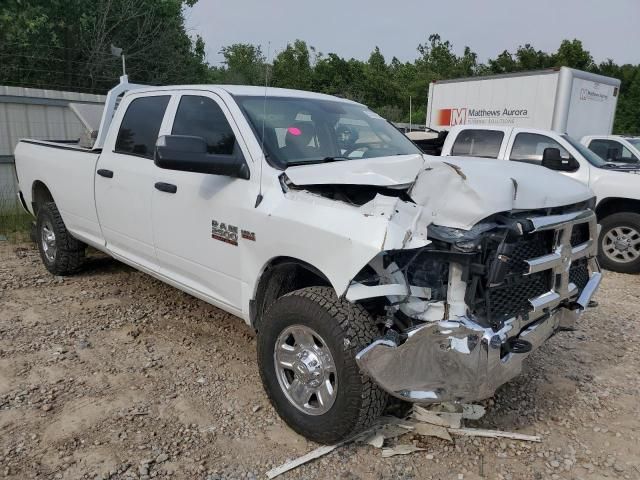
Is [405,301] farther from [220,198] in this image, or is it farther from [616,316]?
[616,316]

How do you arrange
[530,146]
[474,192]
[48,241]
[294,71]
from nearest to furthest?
[474,192] → [48,241] → [530,146] → [294,71]

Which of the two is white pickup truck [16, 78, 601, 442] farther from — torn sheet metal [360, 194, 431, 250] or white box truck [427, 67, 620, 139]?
white box truck [427, 67, 620, 139]

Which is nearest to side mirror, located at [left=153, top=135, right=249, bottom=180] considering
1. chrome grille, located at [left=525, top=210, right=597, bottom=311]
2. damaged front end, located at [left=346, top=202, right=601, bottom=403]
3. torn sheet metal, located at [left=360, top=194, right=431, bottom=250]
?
torn sheet metal, located at [left=360, top=194, right=431, bottom=250]

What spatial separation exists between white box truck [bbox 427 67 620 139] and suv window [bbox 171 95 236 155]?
790 cm

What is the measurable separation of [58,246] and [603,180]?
6566 millimetres

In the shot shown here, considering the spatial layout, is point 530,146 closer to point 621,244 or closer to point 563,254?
point 621,244

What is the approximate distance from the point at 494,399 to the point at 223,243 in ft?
6.60

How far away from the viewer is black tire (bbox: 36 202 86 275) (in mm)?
5539

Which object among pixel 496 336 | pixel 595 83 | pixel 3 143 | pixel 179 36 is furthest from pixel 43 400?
pixel 179 36

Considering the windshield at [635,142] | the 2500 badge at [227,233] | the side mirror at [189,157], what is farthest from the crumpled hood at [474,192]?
the windshield at [635,142]

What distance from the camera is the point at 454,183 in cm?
261

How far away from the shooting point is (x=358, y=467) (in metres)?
2.76

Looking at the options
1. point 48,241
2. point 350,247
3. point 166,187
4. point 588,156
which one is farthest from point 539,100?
point 350,247

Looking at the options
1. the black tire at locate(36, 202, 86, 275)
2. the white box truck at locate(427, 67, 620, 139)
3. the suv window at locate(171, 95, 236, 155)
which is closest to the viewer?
→ the suv window at locate(171, 95, 236, 155)
